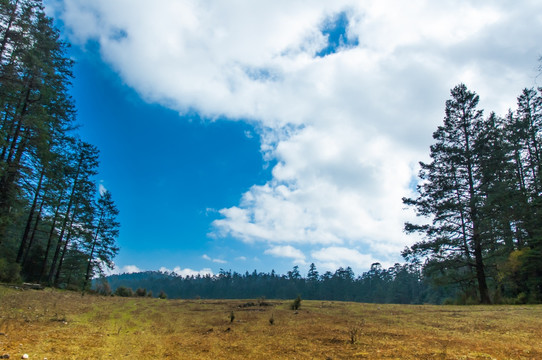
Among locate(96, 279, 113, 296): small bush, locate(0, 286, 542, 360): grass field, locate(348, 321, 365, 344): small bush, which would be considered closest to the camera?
locate(0, 286, 542, 360): grass field

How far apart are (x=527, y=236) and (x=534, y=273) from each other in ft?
14.2

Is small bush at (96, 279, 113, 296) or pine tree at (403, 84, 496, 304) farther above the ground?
pine tree at (403, 84, 496, 304)

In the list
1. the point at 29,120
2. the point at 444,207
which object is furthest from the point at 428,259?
the point at 29,120

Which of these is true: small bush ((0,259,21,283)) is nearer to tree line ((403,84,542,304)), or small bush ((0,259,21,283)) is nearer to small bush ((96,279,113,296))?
small bush ((96,279,113,296))

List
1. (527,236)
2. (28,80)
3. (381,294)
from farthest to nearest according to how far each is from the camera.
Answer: (381,294), (527,236), (28,80)

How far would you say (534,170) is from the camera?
26.1 metres

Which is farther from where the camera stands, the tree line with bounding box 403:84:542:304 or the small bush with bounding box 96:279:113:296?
the small bush with bounding box 96:279:113:296

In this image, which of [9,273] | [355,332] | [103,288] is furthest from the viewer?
[103,288]

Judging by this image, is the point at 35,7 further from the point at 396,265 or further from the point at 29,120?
the point at 396,265

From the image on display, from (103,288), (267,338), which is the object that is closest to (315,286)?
(103,288)

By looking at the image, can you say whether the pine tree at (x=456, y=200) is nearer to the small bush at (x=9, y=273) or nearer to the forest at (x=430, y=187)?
the forest at (x=430, y=187)

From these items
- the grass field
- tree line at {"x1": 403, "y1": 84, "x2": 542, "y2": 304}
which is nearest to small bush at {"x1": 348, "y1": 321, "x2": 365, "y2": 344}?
the grass field

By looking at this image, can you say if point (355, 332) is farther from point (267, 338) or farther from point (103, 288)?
point (103, 288)

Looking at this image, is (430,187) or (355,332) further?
(430,187)
